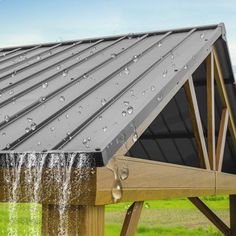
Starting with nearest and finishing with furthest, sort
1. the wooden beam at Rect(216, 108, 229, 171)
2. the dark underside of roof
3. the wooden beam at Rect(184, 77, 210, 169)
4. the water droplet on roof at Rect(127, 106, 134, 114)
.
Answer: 1. the water droplet on roof at Rect(127, 106, 134, 114)
2. the wooden beam at Rect(184, 77, 210, 169)
3. the wooden beam at Rect(216, 108, 229, 171)
4. the dark underside of roof

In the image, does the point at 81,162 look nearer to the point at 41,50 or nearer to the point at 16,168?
the point at 16,168

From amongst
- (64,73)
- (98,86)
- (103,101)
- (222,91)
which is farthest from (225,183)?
(103,101)

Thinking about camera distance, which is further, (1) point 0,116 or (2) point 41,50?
(2) point 41,50

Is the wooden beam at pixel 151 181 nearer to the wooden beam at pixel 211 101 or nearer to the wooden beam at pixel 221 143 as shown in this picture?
the wooden beam at pixel 211 101

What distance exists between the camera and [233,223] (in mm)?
13008

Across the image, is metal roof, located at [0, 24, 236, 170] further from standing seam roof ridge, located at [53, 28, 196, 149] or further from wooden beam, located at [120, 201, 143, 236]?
wooden beam, located at [120, 201, 143, 236]

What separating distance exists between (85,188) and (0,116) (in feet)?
6.58

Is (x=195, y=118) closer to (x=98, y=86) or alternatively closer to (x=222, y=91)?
(x=98, y=86)

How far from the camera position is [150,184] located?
19.6ft

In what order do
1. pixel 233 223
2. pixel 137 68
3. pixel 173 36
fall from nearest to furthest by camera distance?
1. pixel 137 68
2. pixel 173 36
3. pixel 233 223

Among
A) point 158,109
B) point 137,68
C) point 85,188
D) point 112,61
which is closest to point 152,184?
point 158,109

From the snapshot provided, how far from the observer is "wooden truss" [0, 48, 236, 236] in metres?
4.68

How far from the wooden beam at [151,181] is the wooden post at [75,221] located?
0.13m

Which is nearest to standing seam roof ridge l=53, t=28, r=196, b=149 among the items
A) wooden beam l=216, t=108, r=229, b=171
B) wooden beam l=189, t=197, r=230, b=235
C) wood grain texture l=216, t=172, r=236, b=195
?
wooden beam l=216, t=108, r=229, b=171
